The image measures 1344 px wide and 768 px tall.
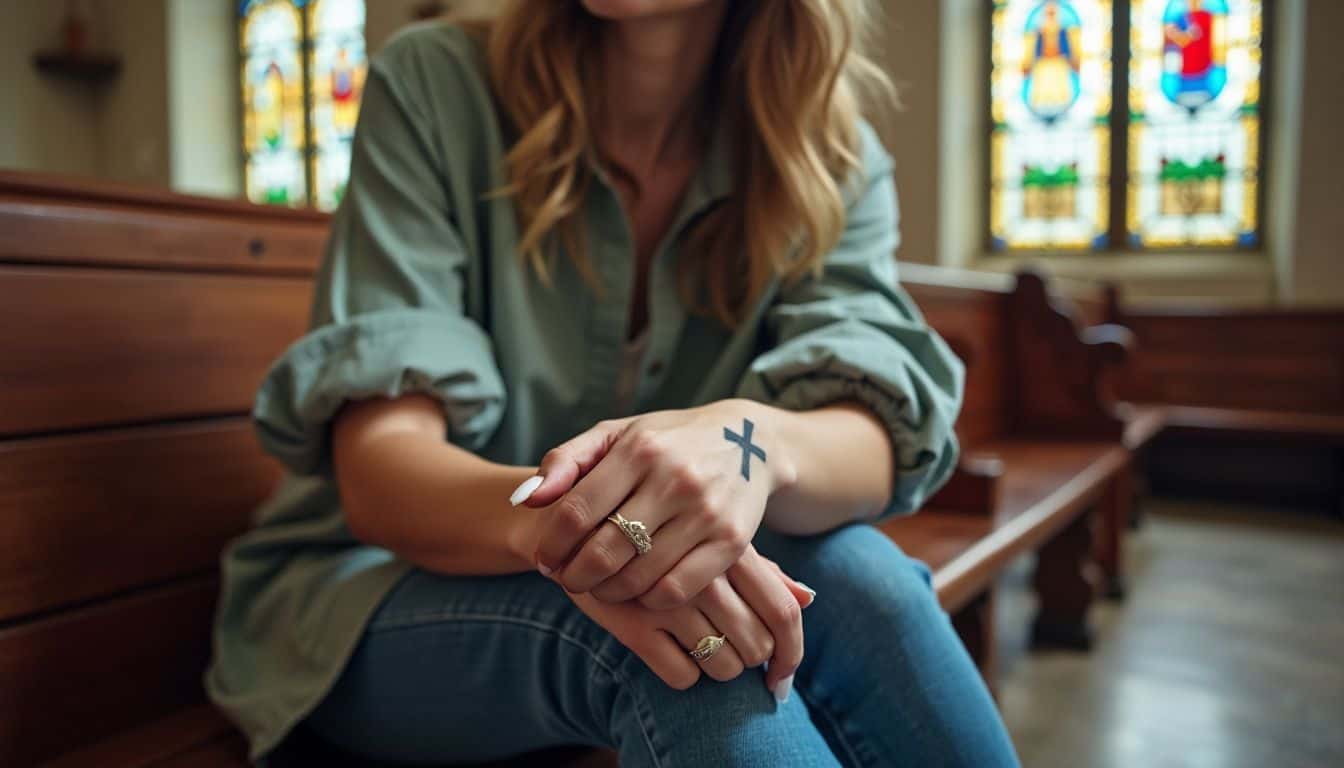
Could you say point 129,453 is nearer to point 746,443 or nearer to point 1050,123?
point 746,443

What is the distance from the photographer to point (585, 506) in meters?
0.57

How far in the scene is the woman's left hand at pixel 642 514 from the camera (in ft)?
1.88

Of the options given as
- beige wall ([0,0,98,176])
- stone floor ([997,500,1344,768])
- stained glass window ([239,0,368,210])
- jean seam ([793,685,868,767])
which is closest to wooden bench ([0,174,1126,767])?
jean seam ([793,685,868,767])

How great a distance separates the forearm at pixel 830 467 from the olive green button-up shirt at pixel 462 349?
31mm

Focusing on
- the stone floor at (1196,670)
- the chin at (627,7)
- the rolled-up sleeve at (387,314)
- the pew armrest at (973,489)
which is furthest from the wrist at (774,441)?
the stone floor at (1196,670)

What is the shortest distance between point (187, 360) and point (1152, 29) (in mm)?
5062

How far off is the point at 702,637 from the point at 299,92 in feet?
24.3

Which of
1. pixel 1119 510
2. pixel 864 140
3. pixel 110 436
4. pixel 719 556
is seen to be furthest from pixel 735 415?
pixel 1119 510

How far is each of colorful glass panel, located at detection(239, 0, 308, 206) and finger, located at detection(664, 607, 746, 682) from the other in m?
7.18

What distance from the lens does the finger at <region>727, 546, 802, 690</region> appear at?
0.62 meters

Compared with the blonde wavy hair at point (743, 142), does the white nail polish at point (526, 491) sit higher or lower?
lower

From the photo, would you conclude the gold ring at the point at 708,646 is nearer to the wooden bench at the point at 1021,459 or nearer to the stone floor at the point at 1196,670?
the wooden bench at the point at 1021,459

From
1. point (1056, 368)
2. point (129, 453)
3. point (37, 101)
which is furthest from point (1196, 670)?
point (37, 101)

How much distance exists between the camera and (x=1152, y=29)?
16.1 ft
